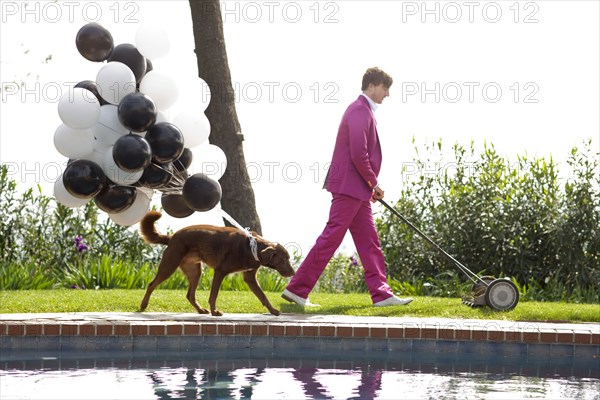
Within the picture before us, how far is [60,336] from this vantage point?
24.3 ft

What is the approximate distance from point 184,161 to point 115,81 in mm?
890

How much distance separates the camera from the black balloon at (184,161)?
26.0 feet

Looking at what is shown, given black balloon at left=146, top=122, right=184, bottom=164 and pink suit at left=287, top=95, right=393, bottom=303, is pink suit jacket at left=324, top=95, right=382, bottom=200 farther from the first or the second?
black balloon at left=146, top=122, right=184, bottom=164

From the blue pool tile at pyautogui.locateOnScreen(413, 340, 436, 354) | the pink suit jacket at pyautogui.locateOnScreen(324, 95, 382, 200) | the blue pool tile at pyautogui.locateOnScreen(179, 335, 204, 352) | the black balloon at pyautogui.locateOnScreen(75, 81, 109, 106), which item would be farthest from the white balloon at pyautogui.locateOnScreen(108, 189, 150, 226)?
the blue pool tile at pyautogui.locateOnScreen(413, 340, 436, 354)

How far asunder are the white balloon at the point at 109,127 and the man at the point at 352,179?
Answer: 2111 millimetres

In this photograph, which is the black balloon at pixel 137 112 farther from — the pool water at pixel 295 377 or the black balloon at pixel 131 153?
the pool water at pixel 295 377

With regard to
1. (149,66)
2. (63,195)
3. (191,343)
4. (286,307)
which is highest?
(149,66)

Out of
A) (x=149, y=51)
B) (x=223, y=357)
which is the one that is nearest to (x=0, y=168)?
(x=149, y=51)

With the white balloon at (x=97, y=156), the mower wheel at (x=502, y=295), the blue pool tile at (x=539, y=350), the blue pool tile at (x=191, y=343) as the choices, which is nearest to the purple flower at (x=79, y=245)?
the white balloon at (x=97, y=156)

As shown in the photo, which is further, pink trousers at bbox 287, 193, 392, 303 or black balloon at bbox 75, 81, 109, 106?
pink trousers at bbox 287, 193, 392, 303

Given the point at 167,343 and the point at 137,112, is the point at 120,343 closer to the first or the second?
the point at 167,343

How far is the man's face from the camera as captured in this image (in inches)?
344

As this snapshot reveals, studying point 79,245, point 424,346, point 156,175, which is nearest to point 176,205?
point 156,175

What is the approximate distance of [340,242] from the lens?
8.90 m
